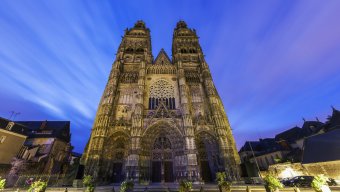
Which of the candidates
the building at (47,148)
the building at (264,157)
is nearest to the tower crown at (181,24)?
the building at (264,157)

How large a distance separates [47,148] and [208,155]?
25594 mm

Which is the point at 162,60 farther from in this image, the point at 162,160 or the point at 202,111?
the point at 162,160

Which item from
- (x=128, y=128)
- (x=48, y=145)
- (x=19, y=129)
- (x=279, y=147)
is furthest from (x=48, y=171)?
(x=279, y=147)

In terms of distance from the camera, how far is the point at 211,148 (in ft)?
61.3

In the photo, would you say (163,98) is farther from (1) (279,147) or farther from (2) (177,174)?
(1) (279,147)

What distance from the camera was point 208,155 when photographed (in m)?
18.4

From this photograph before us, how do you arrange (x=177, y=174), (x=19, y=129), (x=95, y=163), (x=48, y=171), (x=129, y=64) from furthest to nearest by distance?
(x=129, y=64) → (x=48, y=171) → (x=19, y=129) → (x=177, y=174) → (x=95, y=163)

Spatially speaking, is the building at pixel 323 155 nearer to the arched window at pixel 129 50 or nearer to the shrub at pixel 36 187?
the shrub at pixel 36 187

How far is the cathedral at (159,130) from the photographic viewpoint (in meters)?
16.5

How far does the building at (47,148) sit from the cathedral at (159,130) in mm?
10094

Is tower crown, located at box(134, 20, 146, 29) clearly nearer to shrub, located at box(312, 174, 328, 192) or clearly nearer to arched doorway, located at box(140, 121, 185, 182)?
arched doorway, located at box(140, 121, 185, 182)

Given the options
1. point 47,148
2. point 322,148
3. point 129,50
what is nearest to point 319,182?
point 322,148

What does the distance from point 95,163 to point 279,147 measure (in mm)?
31702

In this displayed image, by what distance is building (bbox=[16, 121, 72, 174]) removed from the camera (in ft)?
68.5
